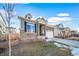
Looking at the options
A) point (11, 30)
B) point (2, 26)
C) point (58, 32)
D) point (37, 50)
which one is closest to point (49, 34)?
point (58, 32)

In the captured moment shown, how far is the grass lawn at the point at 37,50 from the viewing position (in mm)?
1759

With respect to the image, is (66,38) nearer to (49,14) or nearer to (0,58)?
(49,14)

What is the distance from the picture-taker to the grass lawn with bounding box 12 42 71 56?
5.77ft

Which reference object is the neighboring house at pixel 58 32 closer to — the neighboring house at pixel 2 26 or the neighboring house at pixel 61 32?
the neighboring house at pixel 61 32

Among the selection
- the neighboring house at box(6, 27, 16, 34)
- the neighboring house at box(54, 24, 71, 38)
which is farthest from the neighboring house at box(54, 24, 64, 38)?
the neighboring house at box(6, 27, 16, 34)

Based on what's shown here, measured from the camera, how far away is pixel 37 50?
176 cm

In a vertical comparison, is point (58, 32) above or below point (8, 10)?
below

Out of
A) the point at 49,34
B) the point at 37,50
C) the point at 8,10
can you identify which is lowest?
the point at 37,50

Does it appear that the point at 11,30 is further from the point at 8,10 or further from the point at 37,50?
the point at 37,50

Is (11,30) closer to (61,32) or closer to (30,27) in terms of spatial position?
(30,27)

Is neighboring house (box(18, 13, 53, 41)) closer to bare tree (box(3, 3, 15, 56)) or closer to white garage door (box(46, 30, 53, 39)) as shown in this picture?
white garage door (box(46, 30, 53, 39))

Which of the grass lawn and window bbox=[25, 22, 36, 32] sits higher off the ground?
window bbox=[25, 22, 36, 32]

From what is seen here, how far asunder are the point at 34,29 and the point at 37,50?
24 centimetres

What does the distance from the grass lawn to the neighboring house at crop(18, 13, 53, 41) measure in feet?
0.29
